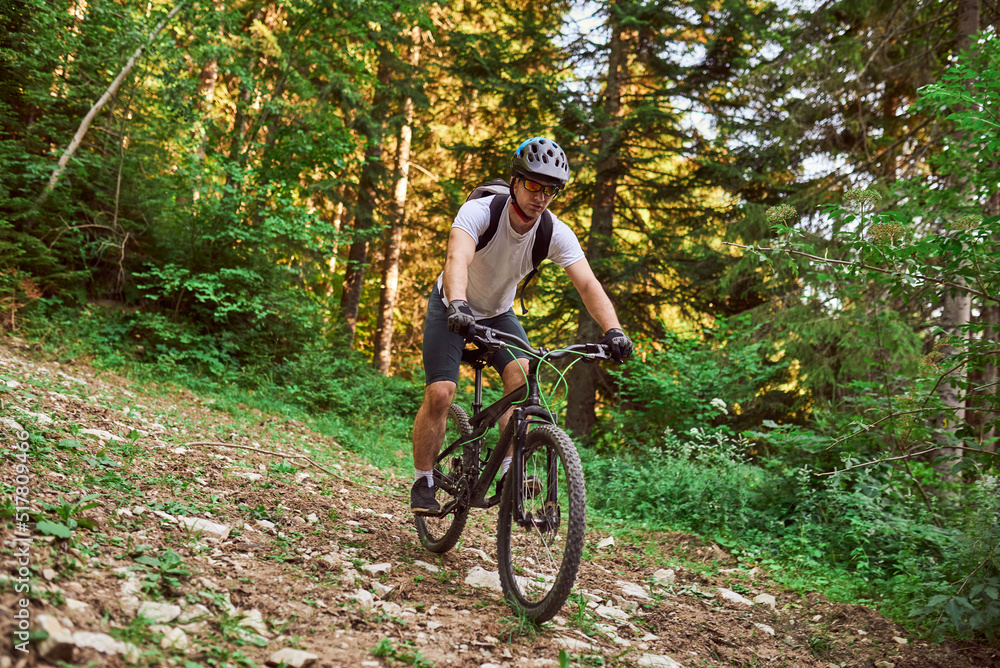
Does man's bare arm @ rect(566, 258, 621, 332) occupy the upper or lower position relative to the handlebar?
upper

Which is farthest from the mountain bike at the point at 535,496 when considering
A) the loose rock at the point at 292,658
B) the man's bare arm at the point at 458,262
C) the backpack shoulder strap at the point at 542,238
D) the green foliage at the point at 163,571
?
the green foliage at the point at 163,571

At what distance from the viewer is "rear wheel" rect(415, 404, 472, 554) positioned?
4.05 metres

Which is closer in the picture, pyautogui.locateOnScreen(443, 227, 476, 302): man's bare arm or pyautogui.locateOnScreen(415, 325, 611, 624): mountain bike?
pyautogui.locateOnScreen(415, 325, 611, 624): mountain bike

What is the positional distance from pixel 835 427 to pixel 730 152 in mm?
6083

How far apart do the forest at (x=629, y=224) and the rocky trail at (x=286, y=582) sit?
1.03 metres

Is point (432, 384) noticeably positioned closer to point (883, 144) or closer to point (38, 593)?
point (38, 593)

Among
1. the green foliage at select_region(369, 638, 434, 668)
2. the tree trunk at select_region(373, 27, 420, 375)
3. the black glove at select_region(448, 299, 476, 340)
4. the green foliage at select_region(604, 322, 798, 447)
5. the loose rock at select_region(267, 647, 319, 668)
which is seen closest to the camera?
the loose rock at select_region(267, 647, 319, 668)

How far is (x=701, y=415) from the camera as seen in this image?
869cm

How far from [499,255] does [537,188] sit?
1.78 ft

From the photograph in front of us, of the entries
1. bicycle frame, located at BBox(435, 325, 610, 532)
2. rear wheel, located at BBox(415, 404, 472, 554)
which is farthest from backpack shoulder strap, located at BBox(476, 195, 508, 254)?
rear wheel, located at BBox(415, 404, 472, 554)

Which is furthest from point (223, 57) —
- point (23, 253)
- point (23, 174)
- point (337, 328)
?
point (337, 328)

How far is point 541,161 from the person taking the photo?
371 centimetres

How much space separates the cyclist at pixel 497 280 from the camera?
3.74 m

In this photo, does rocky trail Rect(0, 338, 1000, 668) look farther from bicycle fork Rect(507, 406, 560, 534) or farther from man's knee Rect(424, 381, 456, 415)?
man's knee Rect(424, 381, 456, 415)
